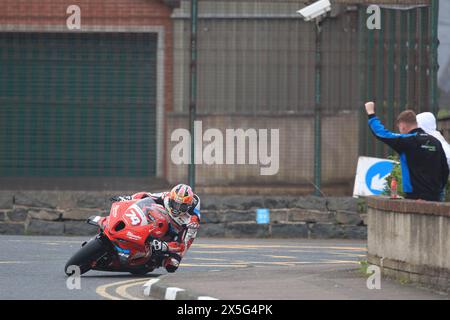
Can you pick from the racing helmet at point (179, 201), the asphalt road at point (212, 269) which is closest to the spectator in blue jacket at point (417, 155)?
the asphalt road at point (212, 269)

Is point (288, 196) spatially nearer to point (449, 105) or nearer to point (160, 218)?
point (449, 105)

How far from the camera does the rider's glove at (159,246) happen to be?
600 inches

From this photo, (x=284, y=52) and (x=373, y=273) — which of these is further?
(x=284, y=52)

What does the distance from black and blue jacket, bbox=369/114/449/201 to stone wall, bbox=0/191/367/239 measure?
8.74m

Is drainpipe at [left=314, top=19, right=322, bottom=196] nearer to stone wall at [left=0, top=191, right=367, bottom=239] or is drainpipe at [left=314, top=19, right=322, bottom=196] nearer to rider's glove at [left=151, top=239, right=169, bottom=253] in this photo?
stone wall at [left=0, top=191, right=367, bottom=239]

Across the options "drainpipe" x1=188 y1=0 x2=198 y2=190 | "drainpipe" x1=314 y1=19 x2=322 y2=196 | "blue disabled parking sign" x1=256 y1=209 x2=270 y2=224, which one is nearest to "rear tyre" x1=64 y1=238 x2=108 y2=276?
"drainpipe" x1=188 y1=0 x2=198 y2=190

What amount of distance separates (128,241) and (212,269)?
5.51 feet

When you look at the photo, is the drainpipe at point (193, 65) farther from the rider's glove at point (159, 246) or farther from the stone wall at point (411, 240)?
the stone wall at point (411, 240)

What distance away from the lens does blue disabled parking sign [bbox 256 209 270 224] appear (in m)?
22.8

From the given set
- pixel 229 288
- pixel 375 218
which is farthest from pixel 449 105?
pixel 229 288

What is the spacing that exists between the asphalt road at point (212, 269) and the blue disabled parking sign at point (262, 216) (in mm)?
481

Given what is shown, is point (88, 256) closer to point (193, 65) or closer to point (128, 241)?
point (128, 241)

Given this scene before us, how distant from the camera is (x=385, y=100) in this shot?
22.8 m
